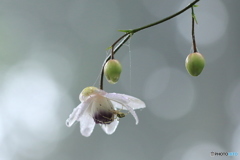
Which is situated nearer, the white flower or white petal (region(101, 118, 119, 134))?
the white flower

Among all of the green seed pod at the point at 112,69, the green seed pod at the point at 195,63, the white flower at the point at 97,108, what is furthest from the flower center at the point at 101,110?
the green seed pod at the point at 195,63

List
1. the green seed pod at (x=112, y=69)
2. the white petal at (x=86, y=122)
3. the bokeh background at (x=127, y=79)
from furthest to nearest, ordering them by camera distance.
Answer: the bokeh background at (x=127, y=79), the white petal at (x=86, y=122), the green seed pod at (x=112, y=69)

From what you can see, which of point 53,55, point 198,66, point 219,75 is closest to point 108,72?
point 198,66

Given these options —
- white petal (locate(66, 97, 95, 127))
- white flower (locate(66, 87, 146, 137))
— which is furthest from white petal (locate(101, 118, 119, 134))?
white petal (locate(66, 97, 95, 127))

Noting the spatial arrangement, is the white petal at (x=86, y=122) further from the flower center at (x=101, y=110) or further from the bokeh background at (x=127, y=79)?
the bokeh background at (x=127, y=79)

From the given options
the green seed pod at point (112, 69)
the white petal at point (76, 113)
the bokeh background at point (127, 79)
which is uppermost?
the bokeh background at point (127, 79)

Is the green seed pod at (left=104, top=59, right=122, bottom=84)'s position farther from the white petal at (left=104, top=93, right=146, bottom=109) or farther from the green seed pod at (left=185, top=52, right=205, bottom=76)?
the green seed pod at (left=185, top=52, right=205, bottom=76)
